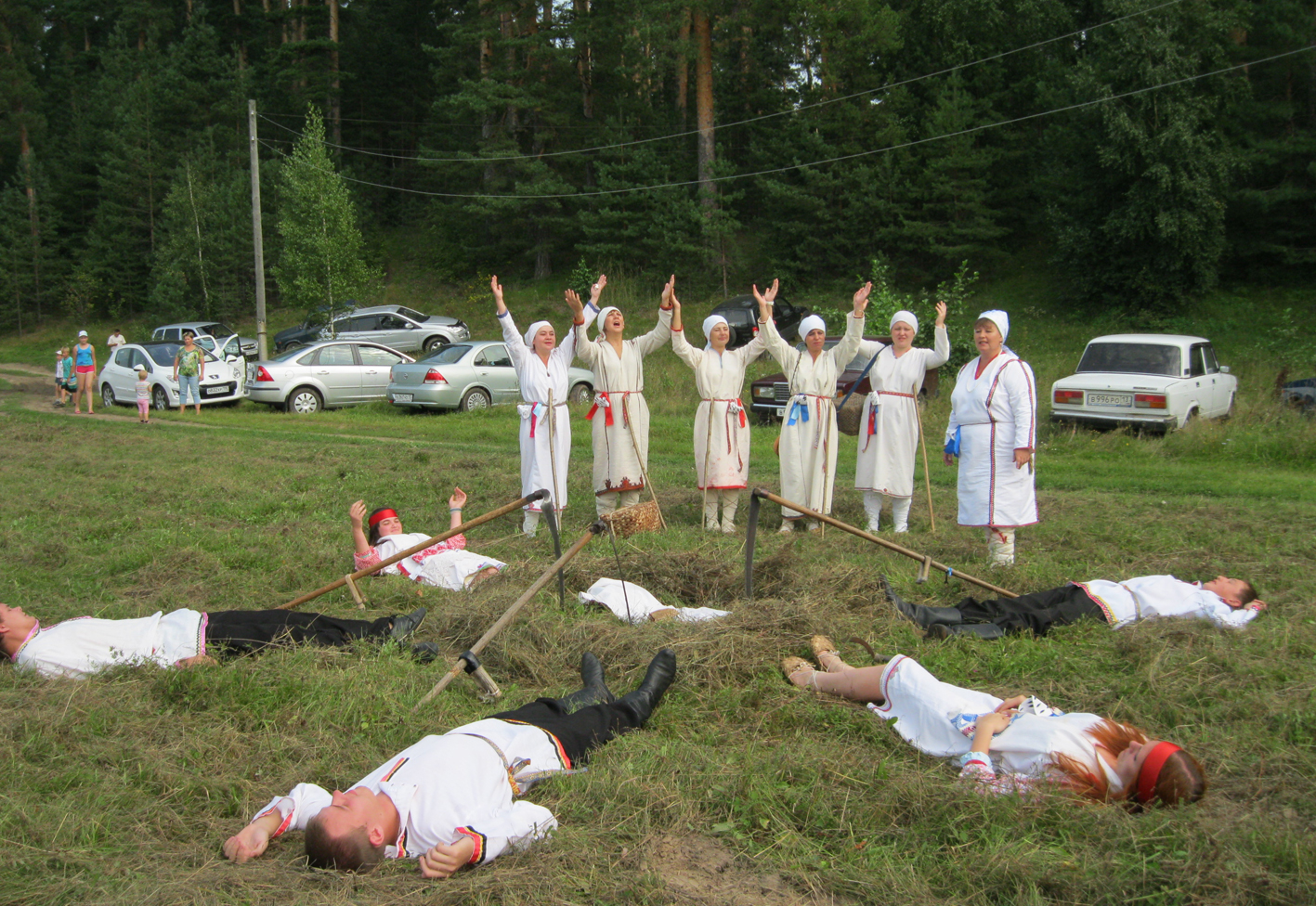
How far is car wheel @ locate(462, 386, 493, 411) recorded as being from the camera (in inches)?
703

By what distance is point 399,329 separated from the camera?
27.5 meters

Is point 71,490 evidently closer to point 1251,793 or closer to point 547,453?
point 547,453

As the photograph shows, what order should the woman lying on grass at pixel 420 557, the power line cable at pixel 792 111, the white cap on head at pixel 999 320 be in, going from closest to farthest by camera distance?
the woman lying on grass at pixel 420 557 → the white cap on head at pixel 999 320 → the power line cable at pixel 792 111

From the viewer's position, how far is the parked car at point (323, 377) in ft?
60.0

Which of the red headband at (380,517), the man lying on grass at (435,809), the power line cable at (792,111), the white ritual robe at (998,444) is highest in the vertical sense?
the power line cable at (792,111)

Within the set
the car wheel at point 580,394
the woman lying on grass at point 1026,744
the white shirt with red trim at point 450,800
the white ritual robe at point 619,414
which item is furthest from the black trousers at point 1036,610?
the car wheel at point 580,394

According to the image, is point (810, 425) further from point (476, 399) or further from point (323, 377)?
point (323, 377)

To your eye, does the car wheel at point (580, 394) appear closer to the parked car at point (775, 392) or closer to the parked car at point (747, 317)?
the parked car at point (775, 392)

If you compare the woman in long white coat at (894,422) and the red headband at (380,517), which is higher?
the woman in long white coat at (894,422)

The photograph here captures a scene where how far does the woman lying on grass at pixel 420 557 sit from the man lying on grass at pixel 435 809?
2.58 m

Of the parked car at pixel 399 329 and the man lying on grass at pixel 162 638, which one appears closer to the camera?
the man lying on grass at pixel 162 638

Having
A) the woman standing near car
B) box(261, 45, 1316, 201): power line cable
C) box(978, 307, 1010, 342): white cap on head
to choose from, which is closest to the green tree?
box(261, 45, 1316, 201): power line cable

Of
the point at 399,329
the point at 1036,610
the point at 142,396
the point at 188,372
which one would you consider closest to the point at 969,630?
the point at 1036,610

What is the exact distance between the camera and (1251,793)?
3613 mm
